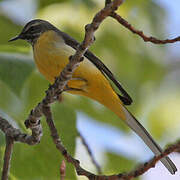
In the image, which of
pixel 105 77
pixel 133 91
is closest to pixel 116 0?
pixel 105 77

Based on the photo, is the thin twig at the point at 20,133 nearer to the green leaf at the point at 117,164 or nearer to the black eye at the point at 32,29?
the black eye at the point at 32,29

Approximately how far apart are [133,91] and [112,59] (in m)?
0.60

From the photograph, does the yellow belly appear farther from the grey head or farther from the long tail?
the grey head

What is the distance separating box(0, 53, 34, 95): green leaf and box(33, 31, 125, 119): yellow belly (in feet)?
1.27

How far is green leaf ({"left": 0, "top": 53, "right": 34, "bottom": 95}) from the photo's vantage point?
13.1 ft

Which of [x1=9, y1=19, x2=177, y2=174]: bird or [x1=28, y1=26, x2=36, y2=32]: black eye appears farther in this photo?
[x1=28, y1=26, x2=36, y2=32]: black eye

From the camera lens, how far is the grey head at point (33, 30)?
544cm

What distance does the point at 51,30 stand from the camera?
5.23 metres

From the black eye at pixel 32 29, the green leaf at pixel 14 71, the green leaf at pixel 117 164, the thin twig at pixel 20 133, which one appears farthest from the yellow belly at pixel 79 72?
the green leaf at pixel 117 164

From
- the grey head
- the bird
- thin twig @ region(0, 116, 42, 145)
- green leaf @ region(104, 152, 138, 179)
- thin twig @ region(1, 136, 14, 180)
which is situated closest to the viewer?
thin twig @ region(1, 136, 14, 180)

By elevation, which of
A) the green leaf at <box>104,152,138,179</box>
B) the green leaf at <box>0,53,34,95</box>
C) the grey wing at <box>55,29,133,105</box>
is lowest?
the green leaf at <box>104,152,138,179</box>

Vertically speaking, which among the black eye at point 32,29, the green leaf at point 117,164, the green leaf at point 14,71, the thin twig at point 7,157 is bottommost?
the green leaf at point 117,164

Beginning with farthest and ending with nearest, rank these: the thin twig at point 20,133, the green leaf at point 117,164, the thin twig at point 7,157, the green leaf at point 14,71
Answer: the green leaf at point 117,164 → the green leaf at point 14,71 → the thin twig at point 20,133 → the thin twig at point 7,157

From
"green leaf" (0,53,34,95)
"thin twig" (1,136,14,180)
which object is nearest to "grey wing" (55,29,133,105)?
"green leaf" (0,53,34,95)
